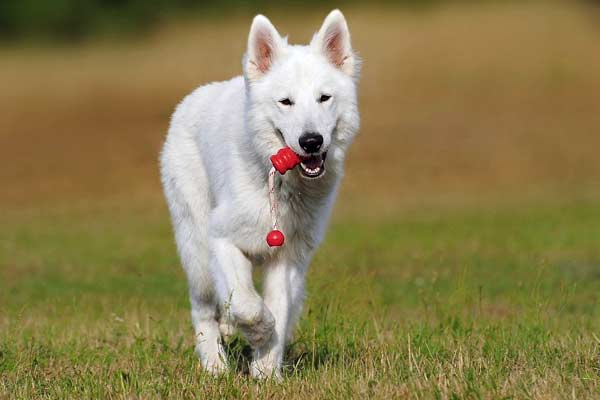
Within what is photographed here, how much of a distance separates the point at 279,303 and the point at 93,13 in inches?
1037

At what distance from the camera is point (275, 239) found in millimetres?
6262

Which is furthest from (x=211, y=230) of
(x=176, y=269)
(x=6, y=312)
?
(x=176, y=269)

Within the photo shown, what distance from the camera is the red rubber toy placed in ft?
20.1

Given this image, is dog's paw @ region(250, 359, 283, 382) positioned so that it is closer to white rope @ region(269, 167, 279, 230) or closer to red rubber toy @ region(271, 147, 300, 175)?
white rope @ region(269, 167, 279, 230)

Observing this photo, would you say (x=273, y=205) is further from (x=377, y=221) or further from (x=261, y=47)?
(x=377, y=221)

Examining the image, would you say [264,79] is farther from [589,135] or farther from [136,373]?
[589,135]

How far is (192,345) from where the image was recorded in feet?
24.0

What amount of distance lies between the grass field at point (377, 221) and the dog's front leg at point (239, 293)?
29 cm

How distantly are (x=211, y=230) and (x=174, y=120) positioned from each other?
1.31m

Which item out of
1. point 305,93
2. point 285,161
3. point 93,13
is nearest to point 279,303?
point 285,161

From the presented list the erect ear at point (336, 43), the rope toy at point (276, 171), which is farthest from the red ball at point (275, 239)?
the erect ear at point (336, 43)

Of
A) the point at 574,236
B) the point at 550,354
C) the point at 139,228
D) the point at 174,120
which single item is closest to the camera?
the point at 550,354

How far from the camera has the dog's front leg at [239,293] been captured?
6.21 metres

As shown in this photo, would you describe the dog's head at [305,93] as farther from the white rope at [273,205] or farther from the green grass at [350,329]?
the green grass at [350,329]
